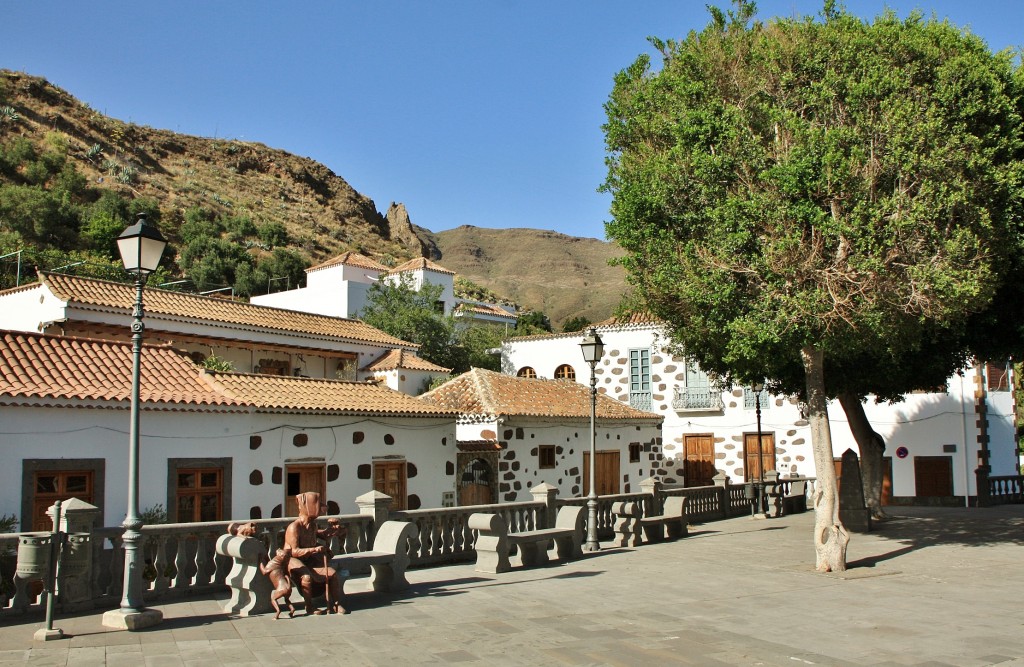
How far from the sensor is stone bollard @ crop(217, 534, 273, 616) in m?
9.28

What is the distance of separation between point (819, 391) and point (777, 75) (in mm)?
5213

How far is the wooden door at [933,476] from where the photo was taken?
1063 inches

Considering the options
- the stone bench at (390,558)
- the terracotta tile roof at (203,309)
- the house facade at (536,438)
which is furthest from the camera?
the terracotta tile roof at (203,309)

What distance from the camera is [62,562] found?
348 inches

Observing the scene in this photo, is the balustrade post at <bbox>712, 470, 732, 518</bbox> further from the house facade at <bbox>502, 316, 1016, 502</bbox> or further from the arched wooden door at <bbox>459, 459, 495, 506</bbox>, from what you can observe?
the arched wooden door at <bbox>459, 459, 495, 506</bbox>

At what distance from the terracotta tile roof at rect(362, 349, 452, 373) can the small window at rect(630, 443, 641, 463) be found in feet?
31.8

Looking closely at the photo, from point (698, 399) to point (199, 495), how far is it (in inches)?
797

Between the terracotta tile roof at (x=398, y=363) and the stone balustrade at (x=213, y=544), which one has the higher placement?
the terracotta tile roof at (x=398, y=363)

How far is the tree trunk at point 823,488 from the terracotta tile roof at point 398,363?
67.9 ft

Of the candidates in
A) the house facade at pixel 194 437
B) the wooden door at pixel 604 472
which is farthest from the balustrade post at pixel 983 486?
the house facade at pixel 194 437

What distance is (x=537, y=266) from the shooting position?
15012cm

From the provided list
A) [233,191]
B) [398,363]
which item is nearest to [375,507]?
[398,363]

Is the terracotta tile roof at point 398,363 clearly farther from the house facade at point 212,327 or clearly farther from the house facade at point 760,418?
the house facade at point 760,418

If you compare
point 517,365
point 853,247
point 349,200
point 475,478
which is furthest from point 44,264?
point 349,200
